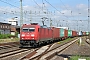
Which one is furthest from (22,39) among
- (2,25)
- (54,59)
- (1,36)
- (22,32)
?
(2,25)

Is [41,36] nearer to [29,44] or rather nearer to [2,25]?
[29,44]

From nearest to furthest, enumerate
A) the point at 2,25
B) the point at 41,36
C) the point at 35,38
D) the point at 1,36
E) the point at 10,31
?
the point at 35,38 → the point at 41,36 → the point at 1,36 → the point at 2,25 → the point at 10,31

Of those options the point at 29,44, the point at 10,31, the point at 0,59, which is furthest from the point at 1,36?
the point at 0,59

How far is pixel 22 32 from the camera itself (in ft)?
93.6

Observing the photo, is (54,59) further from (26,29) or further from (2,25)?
(2,25)

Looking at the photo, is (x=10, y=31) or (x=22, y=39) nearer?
(x=22, y=39)

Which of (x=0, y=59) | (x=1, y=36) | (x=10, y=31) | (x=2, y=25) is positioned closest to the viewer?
(x=0, y=59)

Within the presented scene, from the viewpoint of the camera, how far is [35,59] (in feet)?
52.7

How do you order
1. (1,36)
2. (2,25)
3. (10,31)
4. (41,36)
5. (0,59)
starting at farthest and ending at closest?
(10,31), (2,25), (1,36), (41,36), (0,59)

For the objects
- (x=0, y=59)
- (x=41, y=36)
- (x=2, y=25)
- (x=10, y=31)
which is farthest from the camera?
(x=10, y=31)

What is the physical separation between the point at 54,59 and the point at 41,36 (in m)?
13.8

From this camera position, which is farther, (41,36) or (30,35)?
(41,36)

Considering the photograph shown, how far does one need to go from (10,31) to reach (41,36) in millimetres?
60088

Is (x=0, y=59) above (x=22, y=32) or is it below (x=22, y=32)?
below
